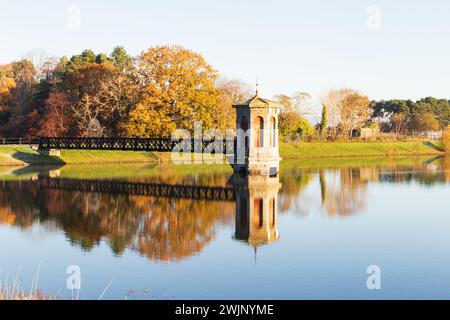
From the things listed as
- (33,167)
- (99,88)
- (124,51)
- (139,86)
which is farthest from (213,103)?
(124,51)

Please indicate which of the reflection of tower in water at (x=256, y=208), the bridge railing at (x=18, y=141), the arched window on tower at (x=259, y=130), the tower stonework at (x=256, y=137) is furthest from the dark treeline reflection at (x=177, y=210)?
the bridge railing at (x=18, y=141)

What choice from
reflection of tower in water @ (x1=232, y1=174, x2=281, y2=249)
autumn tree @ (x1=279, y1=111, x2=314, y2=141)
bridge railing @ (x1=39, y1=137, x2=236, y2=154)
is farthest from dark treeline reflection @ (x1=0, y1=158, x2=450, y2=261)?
autumn tree @ (x1=279, y1=111, x2=314, y2=141)

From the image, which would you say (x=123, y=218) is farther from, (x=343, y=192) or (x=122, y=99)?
(x=122, y=99)

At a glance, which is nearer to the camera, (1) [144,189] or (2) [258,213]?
(2) [258,213]

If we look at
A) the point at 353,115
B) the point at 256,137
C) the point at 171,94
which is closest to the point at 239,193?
the point at 256,137

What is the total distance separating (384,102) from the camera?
5044 inches

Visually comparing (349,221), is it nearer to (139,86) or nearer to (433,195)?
(433,195)

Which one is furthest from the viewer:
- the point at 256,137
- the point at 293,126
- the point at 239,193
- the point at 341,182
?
the point at 293,126

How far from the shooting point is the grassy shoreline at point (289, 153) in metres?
58.7

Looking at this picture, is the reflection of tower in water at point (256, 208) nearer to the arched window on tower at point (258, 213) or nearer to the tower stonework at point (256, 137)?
the arched window on tower at point (258, 213)

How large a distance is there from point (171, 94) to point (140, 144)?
21.0ft

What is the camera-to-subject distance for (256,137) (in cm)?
4281

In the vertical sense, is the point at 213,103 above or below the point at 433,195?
above

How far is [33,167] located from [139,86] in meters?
13.8
